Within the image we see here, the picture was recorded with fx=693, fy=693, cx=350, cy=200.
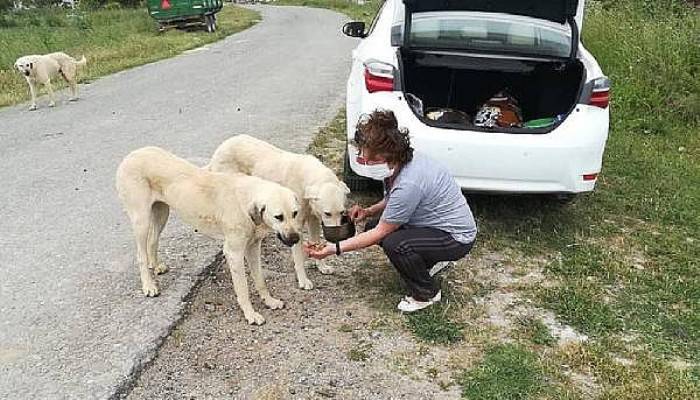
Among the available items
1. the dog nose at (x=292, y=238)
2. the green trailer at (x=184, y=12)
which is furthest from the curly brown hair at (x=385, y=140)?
the green trailer at (x=184, y=12)

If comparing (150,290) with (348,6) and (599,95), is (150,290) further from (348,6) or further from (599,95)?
(348,6)

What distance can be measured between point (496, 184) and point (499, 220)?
850mm

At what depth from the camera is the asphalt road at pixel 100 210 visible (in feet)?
12.6

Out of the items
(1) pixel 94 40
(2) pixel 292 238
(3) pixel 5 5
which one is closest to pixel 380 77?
(2) pixel 292 238

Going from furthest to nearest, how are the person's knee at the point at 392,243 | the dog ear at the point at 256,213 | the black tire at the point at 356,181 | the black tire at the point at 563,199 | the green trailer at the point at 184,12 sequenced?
the green trailer at the point at 184,12, the black tire at the point at 356,181, the black tire at the point at 563,199, the person's knee at the point at 392,243, the dog ear at the point at 256,213

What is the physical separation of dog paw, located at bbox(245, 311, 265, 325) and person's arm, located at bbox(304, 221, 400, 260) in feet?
1.61

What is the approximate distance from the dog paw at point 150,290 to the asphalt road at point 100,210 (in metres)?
0.05

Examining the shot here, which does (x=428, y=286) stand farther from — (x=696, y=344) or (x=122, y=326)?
(x=122, y=326)

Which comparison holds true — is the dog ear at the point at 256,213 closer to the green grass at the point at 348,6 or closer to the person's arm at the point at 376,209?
the person's arm at the point at 376,209

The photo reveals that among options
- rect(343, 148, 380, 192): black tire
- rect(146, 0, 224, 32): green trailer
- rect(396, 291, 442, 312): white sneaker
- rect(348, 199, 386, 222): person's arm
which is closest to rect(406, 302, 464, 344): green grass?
rect(396, 291, 442, 312): white sneaker

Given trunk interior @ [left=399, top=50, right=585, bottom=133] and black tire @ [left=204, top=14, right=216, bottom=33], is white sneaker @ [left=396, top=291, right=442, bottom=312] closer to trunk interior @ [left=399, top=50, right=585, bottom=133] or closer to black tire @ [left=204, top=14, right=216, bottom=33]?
trunk interior @ [left=399, top=50, right=585, bottom=133]

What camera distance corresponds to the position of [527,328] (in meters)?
4.20

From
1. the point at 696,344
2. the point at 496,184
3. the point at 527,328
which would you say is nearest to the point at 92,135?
the point at 496,184

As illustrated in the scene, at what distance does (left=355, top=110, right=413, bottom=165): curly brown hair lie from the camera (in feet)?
13.5
